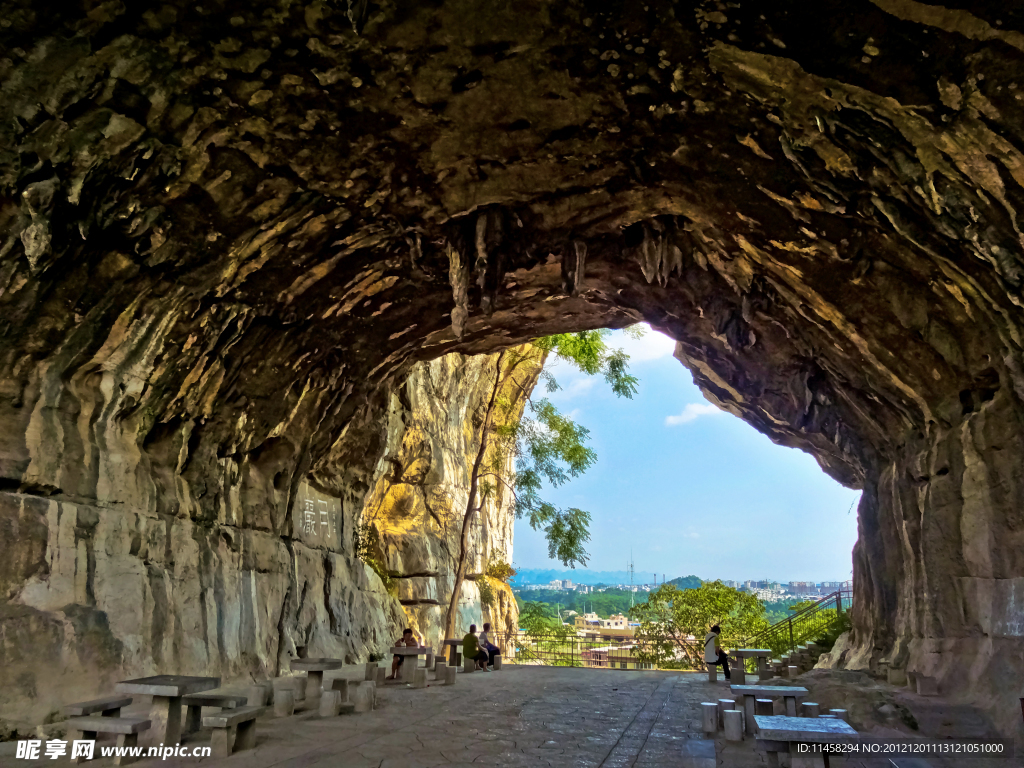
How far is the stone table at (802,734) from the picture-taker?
4.43 metres

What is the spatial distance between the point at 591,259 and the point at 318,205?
420 centimetres

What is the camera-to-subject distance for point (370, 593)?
1623 cm

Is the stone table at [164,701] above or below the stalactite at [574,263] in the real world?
below

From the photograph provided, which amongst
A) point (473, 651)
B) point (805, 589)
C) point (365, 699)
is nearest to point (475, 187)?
point (365, 699)

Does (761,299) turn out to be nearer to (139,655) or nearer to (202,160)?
(202,160)

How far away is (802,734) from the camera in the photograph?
4461 millimetres

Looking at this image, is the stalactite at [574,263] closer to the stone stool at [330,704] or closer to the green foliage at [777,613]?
the stone stool at [330,704]

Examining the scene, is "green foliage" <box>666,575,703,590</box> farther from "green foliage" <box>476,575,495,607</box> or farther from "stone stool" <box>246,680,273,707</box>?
"stone stool" <box>246,680,273,707</box>

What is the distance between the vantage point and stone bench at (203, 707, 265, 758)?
560 centimetres

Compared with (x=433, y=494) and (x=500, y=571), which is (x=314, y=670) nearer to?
(x=433, y=494)

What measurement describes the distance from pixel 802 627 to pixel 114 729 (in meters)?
21.0

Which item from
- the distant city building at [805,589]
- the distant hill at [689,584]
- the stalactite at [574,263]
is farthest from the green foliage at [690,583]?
the distant city building at [805,589]

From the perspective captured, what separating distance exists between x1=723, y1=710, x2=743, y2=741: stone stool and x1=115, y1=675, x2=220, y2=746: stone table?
16.1 feet

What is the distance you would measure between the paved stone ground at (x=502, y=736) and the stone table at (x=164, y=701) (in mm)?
291
